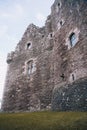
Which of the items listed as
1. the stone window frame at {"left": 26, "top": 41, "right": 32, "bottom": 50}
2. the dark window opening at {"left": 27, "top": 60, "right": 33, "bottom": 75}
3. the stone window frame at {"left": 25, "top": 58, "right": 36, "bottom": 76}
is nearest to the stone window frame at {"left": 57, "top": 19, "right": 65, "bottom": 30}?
the stone window frame at {"left": 25, "top": 58, "right": 36, "bottom": 76}

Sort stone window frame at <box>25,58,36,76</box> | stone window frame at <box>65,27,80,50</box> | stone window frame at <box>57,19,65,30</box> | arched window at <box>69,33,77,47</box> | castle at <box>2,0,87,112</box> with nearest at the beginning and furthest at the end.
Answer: castle at <box>2,0,87,112</box>, stone window frame at <box>65,27,80,50</box>, arched window at <box>69,33,77,47</box>, stone window frame at <box>57,19,65,30</box>, stone window frame at <box>25,58,36,76</box>

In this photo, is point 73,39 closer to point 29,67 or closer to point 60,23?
point 60,23

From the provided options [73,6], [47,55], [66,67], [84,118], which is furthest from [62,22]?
[84,118]

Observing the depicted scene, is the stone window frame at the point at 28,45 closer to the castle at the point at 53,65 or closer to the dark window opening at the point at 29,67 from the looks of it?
the castle at the point at 53,65

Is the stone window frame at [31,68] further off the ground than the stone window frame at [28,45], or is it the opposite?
the stone window frame at [28,45]

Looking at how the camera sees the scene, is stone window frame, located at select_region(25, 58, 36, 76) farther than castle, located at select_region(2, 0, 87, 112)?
Yes

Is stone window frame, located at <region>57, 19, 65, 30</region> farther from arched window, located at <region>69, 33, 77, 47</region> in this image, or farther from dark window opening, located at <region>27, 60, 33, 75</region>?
dark window opening, located at <region>27, 60, 33, 75</region>

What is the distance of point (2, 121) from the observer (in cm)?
912

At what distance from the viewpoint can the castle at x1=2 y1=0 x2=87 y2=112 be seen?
11648mm

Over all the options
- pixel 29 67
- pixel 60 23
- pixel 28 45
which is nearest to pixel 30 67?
pixel 29 67

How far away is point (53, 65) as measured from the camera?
16203 millimetres

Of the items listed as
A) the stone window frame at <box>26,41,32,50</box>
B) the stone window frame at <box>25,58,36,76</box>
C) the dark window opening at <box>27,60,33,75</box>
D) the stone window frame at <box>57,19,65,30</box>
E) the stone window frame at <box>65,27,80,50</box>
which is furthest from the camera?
the stone window frame at <box>26,41,32,50</box>

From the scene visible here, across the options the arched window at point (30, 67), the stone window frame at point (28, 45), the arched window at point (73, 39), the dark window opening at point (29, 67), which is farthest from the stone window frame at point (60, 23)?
the stone window frame at point (28, 45)

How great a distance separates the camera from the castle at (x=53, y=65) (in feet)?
38.2
